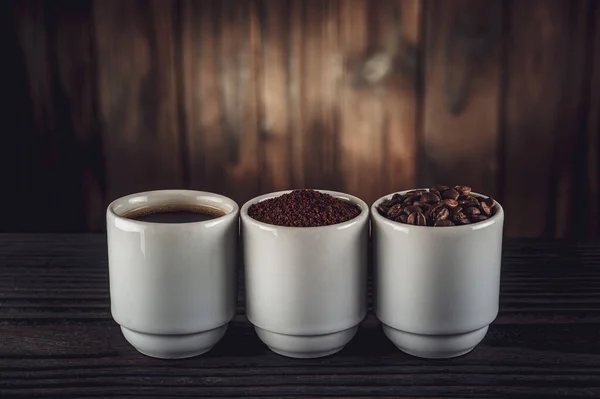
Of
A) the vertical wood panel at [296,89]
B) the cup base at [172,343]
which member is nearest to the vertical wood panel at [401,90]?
the vertical wood panel at [296,89]

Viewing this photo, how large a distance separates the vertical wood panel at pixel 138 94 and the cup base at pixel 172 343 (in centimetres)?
50

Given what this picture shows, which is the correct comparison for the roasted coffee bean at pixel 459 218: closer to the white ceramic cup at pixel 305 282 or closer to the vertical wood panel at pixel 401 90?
the white ceramic cup at pixel 305 282

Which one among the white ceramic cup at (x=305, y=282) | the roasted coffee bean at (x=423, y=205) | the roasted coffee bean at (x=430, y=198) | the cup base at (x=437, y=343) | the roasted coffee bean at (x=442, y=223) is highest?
the roasted coffee bean at (x=430, y=198)

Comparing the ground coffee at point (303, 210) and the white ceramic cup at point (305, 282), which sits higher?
the ground coffee at point (303, 210)

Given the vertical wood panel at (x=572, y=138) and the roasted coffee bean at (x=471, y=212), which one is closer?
the roasted coffee bean at (x=471, y=212)

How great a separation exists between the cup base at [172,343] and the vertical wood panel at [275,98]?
483 mm

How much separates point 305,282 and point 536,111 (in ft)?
1.96

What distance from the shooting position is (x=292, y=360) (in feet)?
2.55

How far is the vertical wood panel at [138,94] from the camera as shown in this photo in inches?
47.0

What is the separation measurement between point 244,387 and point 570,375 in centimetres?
28

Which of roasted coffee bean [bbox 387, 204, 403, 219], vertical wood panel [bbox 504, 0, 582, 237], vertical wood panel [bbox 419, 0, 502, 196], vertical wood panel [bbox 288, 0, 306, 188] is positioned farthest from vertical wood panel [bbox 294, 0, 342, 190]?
roasted coffee bean [bbox 387, 204, 403, 219]

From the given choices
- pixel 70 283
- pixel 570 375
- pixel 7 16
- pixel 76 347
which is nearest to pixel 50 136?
pixel 7 16

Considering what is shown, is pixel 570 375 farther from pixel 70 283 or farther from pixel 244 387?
pixel 70 283

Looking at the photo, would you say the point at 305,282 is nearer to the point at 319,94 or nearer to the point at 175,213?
the point at 175,213
